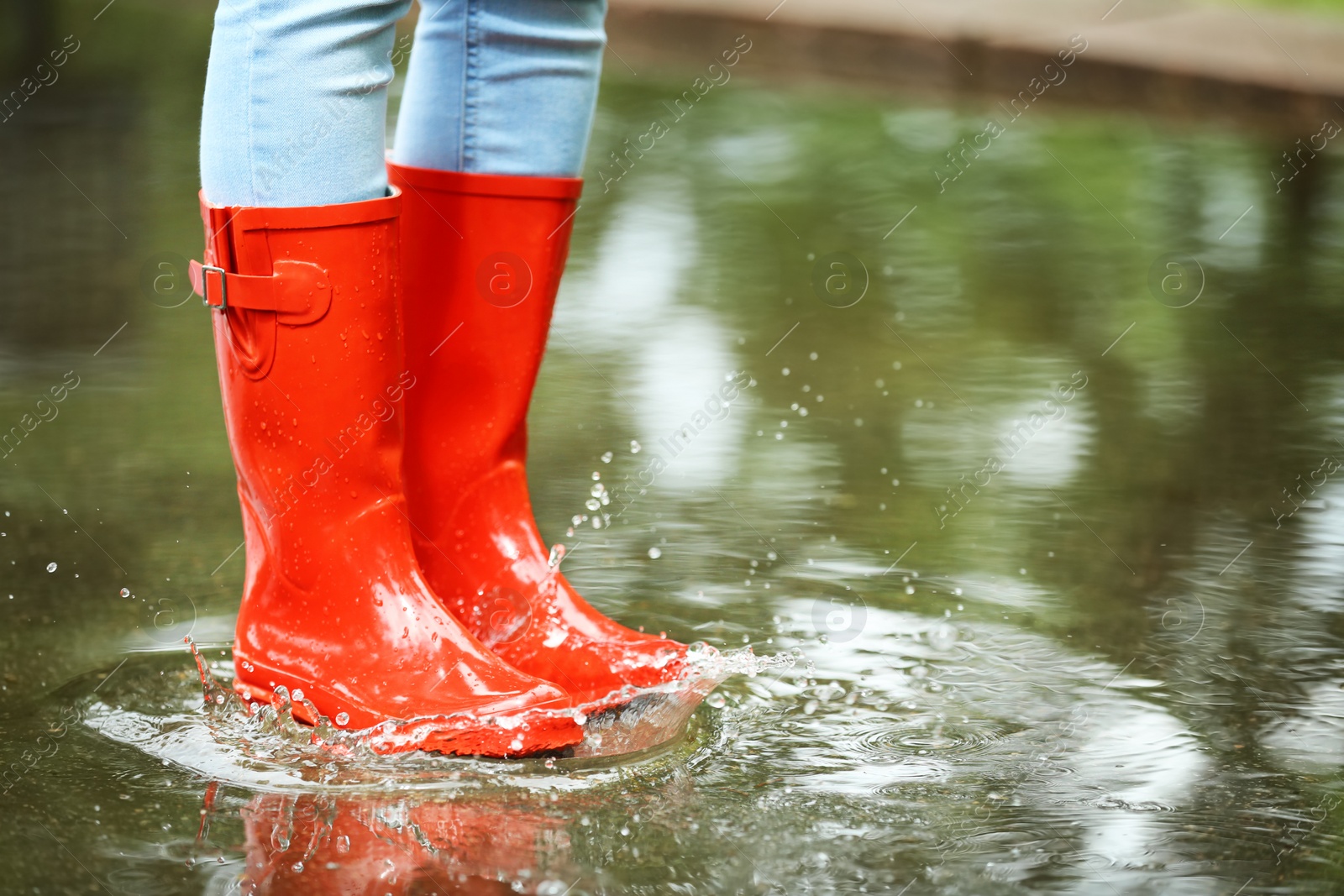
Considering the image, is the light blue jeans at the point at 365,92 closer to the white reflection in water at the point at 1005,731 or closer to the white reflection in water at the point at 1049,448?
the white reflection in water at the point at 1005,731

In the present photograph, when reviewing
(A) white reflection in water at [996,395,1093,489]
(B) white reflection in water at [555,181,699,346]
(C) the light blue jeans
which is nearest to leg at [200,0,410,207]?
(C) the light blue jeans

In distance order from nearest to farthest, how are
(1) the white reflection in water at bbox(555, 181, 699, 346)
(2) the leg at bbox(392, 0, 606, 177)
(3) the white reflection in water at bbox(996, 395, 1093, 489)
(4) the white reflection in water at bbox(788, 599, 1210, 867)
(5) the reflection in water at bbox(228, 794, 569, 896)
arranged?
(5) the reflection in water at bbox(228, 794, 569, 896) < (4) the white reflection in water at bbox(788, 599, 1210, 867) < (2) the leg at bbox(392, 0, 606, 177) < (3) the white reflection in water at bbox(996, 395, 1093, 489) < (1) the white reflection in water at bbox(555, 181, 699, 346)

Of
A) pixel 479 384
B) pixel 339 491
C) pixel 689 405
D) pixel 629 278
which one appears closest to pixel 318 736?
pixel 339 491

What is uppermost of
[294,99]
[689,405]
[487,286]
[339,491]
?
[294,99]

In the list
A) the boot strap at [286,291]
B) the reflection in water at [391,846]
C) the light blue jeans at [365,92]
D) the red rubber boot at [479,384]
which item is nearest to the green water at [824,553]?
the reflection in water at [391,846]

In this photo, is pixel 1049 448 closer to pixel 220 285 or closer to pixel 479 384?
pixel 479 384

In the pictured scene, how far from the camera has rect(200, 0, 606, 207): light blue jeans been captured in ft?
4.11

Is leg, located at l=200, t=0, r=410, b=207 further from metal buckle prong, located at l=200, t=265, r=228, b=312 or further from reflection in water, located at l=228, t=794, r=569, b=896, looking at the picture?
reflection in water, located at l=228, t=794, r=569, b=896

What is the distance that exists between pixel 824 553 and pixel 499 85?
67cm

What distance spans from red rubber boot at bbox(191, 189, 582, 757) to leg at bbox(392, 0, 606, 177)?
0.55ft

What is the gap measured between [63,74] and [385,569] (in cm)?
412

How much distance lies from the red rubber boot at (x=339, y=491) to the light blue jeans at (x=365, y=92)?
0.11ft

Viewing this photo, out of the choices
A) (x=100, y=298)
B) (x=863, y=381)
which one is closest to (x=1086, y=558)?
(x=863, y=381)

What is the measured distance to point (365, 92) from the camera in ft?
4.23
